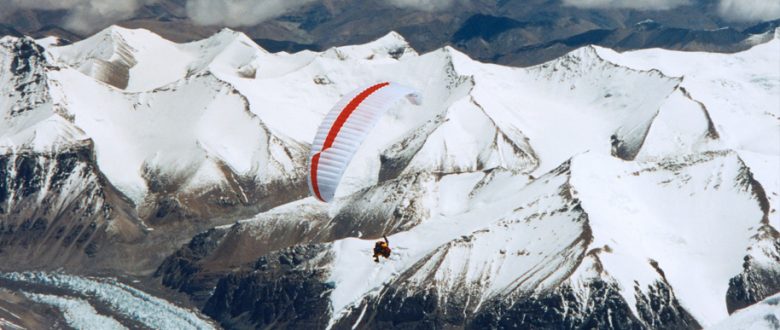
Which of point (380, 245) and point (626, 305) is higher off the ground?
point (380, 245)

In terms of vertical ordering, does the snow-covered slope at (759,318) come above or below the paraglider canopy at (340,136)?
below

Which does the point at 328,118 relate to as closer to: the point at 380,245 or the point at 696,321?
the point at 380,245

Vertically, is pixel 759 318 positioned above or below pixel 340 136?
below

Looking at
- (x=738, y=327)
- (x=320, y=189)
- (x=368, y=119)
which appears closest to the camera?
(x=738, y=327)

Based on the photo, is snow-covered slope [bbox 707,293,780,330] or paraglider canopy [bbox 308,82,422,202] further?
paraglider canopy [bbox 308,82,422,202]

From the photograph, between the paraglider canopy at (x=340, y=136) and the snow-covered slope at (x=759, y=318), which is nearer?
Answer: the snow-covered slope at (x=759, y=318)

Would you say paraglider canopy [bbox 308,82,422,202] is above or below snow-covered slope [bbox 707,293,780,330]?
above

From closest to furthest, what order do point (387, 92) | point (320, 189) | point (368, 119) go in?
1. point (320, 189)
2. point (368, 119)
3. point (387, 92)

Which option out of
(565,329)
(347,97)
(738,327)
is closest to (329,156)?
(347,97)
